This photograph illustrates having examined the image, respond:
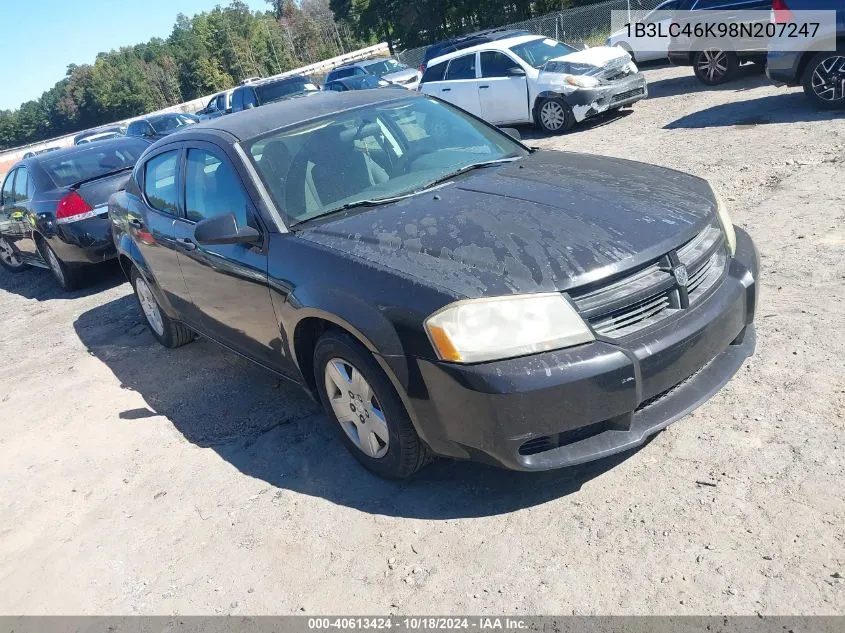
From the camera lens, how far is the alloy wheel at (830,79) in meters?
8.59

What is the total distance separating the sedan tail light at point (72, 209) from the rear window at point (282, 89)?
11311mm

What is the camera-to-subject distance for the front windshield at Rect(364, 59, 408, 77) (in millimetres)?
22781

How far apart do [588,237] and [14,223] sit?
9001 mm

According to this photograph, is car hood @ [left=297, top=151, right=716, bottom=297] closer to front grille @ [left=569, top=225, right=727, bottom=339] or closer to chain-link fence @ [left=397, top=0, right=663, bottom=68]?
front grille @ [left=569, top=225, right=727, bottom=339]

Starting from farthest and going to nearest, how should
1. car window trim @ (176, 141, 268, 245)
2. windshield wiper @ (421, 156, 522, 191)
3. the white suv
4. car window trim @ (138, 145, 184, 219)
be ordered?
the white suv < car window trim @ (138, 145, 184, 219) < windshield wiper @ (421, 156, 522, 191) < car window trim @ (176, 141, 268, 245)

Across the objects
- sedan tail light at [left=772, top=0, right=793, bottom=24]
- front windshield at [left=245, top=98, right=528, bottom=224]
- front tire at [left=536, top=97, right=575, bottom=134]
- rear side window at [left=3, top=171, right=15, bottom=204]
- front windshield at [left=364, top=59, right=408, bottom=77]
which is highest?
front windshield at [left=245, top=98, right=528, bottom=224]

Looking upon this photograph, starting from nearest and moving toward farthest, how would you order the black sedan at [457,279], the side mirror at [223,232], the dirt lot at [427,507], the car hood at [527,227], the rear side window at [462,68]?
the dirt lot at [427,507] → the black sedan at [457,279] → the car hood at [527,227] → the side mirror at [223,232] → the rear side window at [462,68]

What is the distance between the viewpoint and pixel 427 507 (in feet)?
11.0

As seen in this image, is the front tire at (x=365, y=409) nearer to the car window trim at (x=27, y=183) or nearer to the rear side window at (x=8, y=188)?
the car window trim at (x=27, y=183)

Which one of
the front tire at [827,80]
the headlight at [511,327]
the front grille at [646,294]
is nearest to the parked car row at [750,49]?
the front tire at [827,80]

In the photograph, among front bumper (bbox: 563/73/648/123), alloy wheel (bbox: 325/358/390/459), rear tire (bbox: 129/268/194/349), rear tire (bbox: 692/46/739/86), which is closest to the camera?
alloy wheel (bbox: 325/358/390/459)

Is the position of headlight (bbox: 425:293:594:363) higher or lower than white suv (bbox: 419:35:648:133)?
higher

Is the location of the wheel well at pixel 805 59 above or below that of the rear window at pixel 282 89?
below

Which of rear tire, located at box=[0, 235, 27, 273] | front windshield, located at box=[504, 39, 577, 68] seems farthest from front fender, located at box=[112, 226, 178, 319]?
front windshield, located at box=[504, 39, 577, 68]
